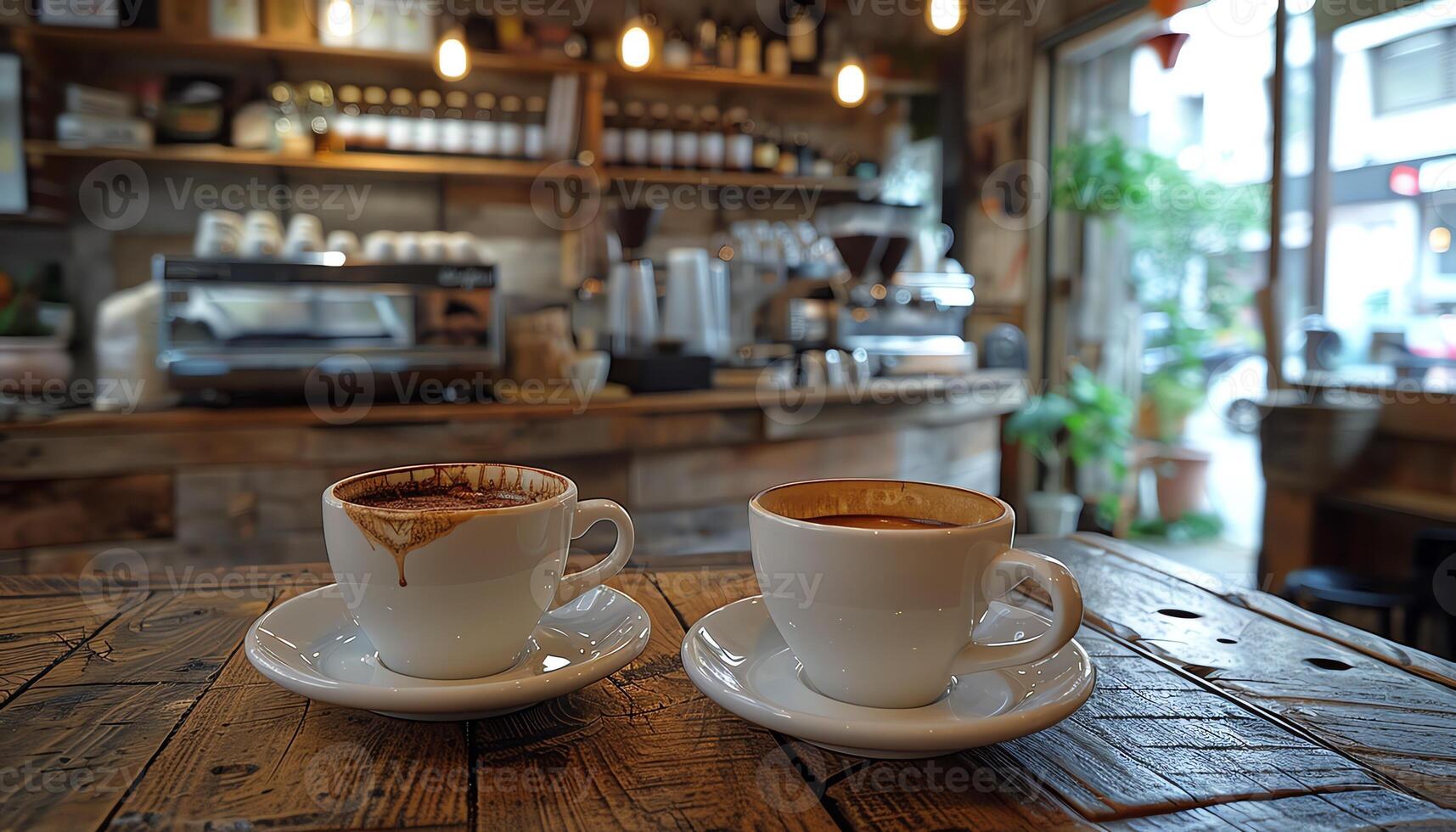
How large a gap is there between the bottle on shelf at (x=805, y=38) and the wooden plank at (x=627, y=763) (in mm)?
4248

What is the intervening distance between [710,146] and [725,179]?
0.53ft

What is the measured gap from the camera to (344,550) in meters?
0.60

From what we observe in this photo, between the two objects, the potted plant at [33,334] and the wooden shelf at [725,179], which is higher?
the wooden shelf at [725,179]

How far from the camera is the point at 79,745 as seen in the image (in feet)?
1.88

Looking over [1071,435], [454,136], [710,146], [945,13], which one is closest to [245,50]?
[454,136]

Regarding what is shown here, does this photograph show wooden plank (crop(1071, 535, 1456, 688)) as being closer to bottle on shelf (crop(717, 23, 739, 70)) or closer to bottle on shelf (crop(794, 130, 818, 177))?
bottle on shelf (crop(794, 130, 818, 177))

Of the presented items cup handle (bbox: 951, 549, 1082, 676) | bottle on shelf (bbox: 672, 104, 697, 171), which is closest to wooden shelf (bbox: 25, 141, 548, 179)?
bottle on shelf (bbox: 672, 104, 697, 171)

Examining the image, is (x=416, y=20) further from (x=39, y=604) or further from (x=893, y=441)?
(x=39, y=604)

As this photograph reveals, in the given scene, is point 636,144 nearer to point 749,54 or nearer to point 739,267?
point 749,54

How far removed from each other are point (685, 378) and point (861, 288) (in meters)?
1.16

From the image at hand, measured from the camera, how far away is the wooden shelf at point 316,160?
11.4ft

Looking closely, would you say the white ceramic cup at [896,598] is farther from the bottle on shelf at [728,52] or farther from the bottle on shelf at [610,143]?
the bottle on shelf at [728,52]

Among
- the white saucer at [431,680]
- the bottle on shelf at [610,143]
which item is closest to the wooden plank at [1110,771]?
the white saucer at [431,680]

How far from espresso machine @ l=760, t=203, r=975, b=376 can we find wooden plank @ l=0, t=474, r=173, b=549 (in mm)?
2004
